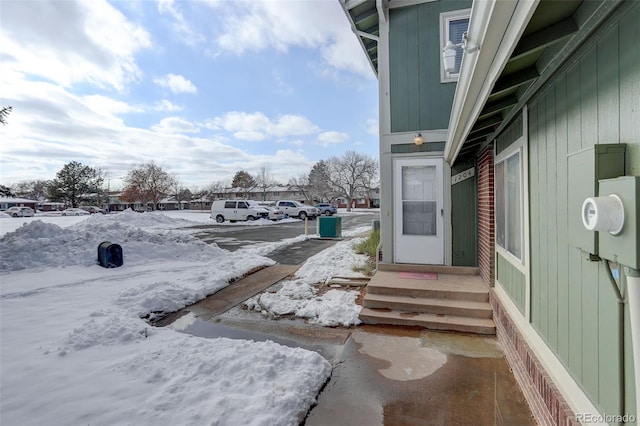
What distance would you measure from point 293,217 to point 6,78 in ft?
68.1

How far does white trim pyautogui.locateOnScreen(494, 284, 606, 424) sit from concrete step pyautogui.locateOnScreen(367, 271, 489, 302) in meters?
1.17

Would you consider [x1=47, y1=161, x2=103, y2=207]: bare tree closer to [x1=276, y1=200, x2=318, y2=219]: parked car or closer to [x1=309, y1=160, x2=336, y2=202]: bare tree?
[x1=309, y1=160, x2=336, y2=202]: bare tree

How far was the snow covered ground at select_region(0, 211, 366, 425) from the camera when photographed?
243cm

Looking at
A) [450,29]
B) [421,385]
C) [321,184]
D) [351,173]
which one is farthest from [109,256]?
[321,184]

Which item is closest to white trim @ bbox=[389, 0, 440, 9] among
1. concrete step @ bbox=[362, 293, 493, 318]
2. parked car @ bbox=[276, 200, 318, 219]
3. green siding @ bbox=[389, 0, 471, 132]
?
green siding @ bbox=[389, 0, 471, 132]

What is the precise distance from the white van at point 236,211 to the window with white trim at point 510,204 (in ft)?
64.4

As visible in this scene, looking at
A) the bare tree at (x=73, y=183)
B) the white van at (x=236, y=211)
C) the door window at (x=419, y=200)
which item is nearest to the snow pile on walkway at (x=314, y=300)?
the door window at (x=419, y=200)

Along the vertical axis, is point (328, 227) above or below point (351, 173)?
below

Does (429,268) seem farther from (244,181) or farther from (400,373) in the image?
(244,181)

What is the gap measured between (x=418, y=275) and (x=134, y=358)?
4.36m

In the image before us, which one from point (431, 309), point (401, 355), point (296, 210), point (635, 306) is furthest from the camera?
point (296, 210)

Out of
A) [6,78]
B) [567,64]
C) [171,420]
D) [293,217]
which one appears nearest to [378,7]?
[567,64]

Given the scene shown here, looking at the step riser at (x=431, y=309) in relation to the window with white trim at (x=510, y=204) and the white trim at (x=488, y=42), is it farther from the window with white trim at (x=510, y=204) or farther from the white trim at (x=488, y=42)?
the white trim at (x=488, y=42)

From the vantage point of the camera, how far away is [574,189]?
170cm
